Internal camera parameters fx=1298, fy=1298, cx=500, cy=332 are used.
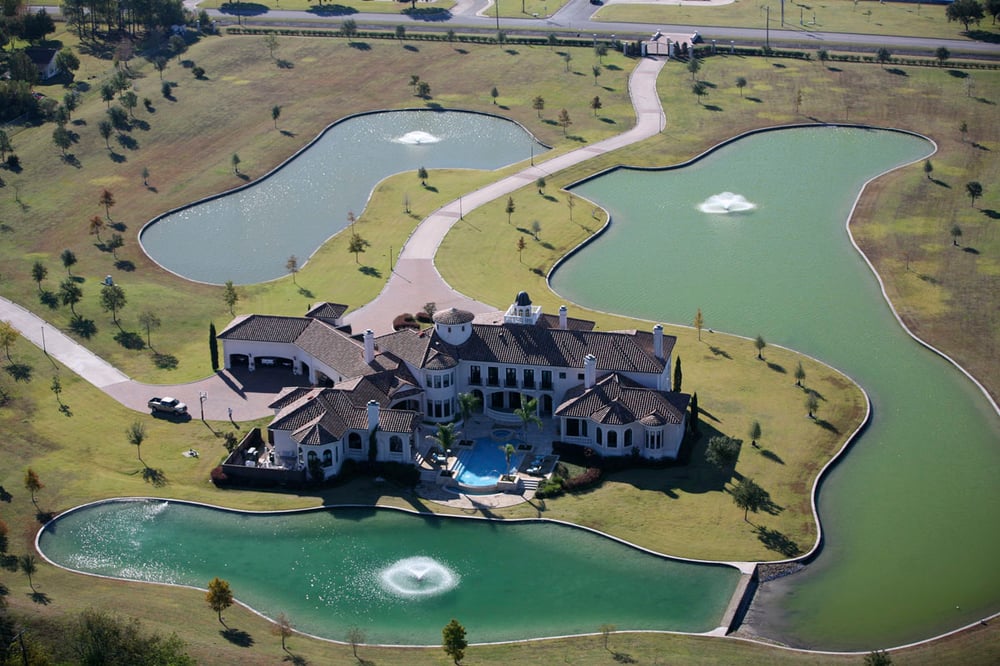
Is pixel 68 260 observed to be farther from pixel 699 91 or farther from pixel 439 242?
pixel 699 91

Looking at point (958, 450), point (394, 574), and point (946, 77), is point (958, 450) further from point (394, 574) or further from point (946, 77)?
point (946, 77)

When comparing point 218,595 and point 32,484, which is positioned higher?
point 32,484

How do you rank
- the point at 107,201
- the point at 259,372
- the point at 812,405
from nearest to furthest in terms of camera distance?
the point at 812,405
the point at 259,372
the point at 107,201

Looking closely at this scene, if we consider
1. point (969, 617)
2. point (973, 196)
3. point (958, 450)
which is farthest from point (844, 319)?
point (969, 617)

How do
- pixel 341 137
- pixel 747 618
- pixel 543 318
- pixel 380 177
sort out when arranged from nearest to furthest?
pixel 747 618 → pixel 543 318 → pixel 380 177 → pixel 341 137

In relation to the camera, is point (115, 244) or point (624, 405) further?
point (115, 244)

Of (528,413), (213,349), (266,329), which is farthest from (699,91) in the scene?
(528,413)

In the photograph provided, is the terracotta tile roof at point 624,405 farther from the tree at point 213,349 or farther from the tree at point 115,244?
the tree at point 115,244
